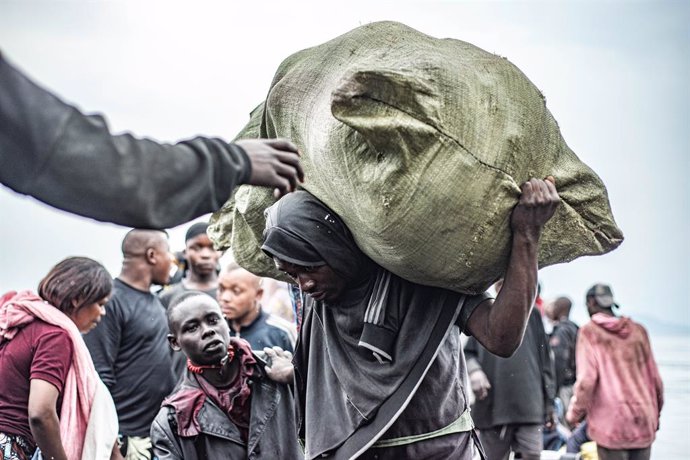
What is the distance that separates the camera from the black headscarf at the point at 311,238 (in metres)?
3.27

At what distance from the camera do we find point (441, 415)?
3.34m

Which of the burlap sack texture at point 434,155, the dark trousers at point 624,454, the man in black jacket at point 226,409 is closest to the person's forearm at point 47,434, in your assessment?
the man in black jacket at point 226,409

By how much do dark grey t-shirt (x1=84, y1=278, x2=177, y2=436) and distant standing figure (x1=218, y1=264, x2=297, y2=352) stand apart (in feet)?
1.42

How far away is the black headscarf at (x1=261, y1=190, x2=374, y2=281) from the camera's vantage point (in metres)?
3.27

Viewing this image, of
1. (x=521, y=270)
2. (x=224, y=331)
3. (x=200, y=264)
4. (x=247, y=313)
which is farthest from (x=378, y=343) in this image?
(x=200, y=264)

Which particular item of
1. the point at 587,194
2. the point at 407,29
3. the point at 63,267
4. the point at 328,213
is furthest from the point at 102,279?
the point at 587,194

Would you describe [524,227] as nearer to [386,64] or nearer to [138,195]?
[386,64]

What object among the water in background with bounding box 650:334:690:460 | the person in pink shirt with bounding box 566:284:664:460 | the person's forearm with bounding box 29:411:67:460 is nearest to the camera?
the person's forearm with bounding box 29:411:67:460

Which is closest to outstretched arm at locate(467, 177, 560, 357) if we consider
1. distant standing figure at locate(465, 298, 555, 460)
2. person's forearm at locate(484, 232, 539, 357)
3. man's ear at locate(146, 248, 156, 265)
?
person's forearm at locate(484, 232, 539, 357)

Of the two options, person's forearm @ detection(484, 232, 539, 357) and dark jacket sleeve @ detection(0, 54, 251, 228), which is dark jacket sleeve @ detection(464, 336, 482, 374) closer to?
person's forearm @ detection(484, 232, 539, 357)

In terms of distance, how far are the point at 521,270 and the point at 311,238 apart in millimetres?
682

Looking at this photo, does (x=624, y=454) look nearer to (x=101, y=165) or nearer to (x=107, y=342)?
(x=107, y=342)

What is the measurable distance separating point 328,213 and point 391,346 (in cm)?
48

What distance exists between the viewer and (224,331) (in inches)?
170
